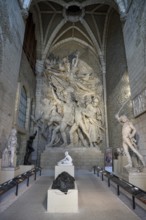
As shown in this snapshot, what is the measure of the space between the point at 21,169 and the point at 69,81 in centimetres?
803

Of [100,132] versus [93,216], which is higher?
[100,132]

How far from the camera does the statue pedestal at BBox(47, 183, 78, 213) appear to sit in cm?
281

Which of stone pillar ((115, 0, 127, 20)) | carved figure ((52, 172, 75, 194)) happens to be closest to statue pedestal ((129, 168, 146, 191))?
carved figure ((52, 172, 75, 194))

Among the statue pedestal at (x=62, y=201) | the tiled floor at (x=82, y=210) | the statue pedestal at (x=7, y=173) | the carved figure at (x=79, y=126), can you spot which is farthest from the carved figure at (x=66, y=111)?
the statue pedestal at (x=62, y=201)

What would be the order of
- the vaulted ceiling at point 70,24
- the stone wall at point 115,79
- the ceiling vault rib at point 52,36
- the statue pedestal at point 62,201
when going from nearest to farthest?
the statue pedestal at point 62,201 < the stone wall at point 115,79 < the vaulted ceiling at point 70,24 < the ceiling vault rib at point 52,36

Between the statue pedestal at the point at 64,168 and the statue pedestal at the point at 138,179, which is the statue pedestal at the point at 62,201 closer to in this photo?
the statue pedestal at the point at 138,179

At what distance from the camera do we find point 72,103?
11195mm

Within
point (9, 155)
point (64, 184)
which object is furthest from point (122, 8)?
point (9, 155)

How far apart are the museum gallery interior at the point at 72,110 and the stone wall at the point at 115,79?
8 cm

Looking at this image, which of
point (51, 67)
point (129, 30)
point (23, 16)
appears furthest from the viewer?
point (51, 67)

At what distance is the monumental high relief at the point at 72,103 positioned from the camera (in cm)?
1041

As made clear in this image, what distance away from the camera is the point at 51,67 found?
1305 cm

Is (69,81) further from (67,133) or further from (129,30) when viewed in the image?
(129,30)

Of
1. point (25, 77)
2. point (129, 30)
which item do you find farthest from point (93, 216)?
point (25, 77)
